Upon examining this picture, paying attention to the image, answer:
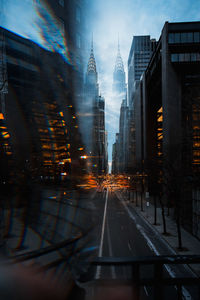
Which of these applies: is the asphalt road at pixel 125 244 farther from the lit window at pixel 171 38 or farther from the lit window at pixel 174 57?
the lit window at pixel 171 38

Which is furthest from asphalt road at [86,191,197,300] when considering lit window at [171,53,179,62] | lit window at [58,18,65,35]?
lit window at [58,18,65,35]

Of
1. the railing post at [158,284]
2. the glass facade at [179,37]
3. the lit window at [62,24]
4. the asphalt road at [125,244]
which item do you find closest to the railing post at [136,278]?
the railing post at [158,284]

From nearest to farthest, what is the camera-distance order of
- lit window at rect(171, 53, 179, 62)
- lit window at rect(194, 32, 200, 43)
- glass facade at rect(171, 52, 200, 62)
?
1. glass facade at rect(171, 52, 200, 62)
2. lit window at rect(171, 53, 179, 62)
3. lit window at rect(194, 32, 200, 43)

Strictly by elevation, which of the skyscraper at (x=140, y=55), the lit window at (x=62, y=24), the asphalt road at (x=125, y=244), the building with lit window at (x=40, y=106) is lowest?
the asphalt road at (x=125, y=244)

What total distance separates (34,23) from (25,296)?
79841 mm

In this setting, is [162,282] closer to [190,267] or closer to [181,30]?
[190,267]

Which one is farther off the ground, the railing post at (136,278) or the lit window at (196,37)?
the lit window at (196,37)

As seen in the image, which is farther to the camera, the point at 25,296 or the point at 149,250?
the point at 149,250

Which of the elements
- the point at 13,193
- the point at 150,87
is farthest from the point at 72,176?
the point at 150,87

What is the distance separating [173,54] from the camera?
1529 inches

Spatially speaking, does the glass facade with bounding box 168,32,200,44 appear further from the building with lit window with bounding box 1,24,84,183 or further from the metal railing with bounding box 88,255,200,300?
the metal railing with bounding box 88,255,200,300

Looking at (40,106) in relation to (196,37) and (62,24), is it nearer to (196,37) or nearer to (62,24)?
(62,24)

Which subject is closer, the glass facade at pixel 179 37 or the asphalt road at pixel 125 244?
the asphalt road at pixel 125 244

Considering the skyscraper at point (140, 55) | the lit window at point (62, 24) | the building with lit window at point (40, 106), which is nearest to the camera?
the building with lit window at point (40, 106)
